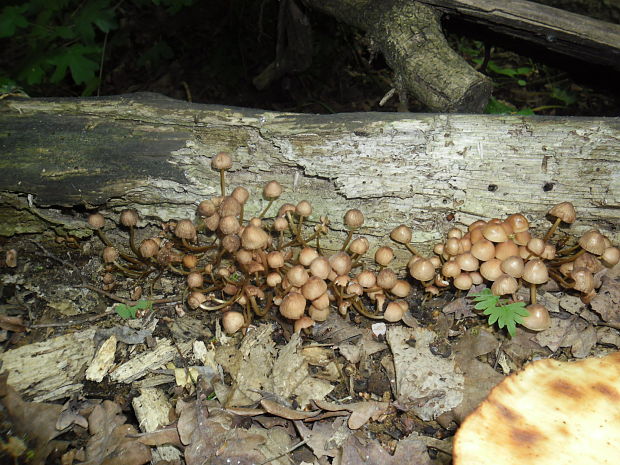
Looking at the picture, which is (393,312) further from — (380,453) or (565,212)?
(565,212)

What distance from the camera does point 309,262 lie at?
10.8ft

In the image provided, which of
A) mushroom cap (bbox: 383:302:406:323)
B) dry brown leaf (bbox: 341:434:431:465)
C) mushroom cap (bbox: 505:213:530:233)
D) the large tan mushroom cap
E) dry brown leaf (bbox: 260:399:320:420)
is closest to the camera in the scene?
the large tan mushroom cap

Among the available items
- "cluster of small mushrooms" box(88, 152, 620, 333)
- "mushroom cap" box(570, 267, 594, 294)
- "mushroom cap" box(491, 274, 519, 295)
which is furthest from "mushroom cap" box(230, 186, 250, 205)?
"mushroom cap" box(570, 267, 594, 294)

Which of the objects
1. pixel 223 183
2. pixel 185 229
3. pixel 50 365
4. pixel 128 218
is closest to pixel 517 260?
pixel 223 183

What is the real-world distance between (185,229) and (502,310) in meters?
2.29

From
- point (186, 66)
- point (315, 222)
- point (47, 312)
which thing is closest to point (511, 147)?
point (315, 222)

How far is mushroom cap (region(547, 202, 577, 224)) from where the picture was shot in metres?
3.25

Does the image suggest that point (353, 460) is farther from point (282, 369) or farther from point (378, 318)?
point (378, 318)

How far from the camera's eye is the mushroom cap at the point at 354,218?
3375mm

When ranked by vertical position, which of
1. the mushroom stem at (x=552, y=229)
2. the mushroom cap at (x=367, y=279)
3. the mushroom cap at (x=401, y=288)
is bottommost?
the mushroom cap at (x=401, y=288)

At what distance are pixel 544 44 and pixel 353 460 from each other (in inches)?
150

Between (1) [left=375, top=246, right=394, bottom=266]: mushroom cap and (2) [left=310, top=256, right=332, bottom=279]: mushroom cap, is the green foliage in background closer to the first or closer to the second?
(2) [left=310, top=256, right=332, bottom=279]: mushroom cap

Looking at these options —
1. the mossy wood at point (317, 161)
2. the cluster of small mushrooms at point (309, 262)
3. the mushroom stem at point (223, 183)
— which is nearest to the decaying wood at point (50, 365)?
the cluster of small mushrooms at point (309, 262)

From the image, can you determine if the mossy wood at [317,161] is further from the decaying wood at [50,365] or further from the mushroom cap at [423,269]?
the decaying wood at [50,365]
